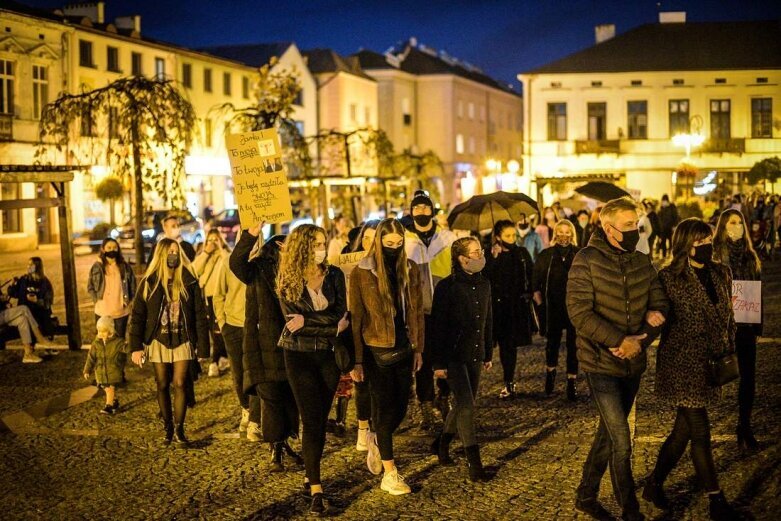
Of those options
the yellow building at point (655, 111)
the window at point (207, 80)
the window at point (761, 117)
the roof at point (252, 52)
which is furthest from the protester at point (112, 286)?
the roof at point (252, 52)

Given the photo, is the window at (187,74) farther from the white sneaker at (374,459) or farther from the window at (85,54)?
the white sneaker at (374,459)

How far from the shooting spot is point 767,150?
51906 millimetres

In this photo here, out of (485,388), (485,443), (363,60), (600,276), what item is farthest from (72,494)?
(363,60)

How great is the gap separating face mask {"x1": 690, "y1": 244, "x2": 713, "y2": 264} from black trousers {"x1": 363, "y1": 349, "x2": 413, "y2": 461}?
6.97ft

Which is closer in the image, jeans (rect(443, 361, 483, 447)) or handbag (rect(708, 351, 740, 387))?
handbag (rect(708, 351, 740, 387))

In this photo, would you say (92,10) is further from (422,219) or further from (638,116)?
(422,219)

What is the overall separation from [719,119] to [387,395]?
49538 millimetres

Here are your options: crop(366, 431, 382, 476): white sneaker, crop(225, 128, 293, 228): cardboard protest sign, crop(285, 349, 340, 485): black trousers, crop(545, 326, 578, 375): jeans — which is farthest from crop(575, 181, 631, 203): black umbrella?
crop(285, 349, 340, 485): black trousers

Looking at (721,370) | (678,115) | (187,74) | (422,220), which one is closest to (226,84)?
(187,74)

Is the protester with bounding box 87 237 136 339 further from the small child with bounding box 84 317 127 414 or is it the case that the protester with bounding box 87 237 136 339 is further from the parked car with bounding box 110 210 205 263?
the parked car with bounding box 110 210 205 263

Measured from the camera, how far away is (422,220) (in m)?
9.35

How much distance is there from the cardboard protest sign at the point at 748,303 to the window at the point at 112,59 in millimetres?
44345

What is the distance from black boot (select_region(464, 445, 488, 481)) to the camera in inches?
298

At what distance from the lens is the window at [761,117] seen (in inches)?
2057
